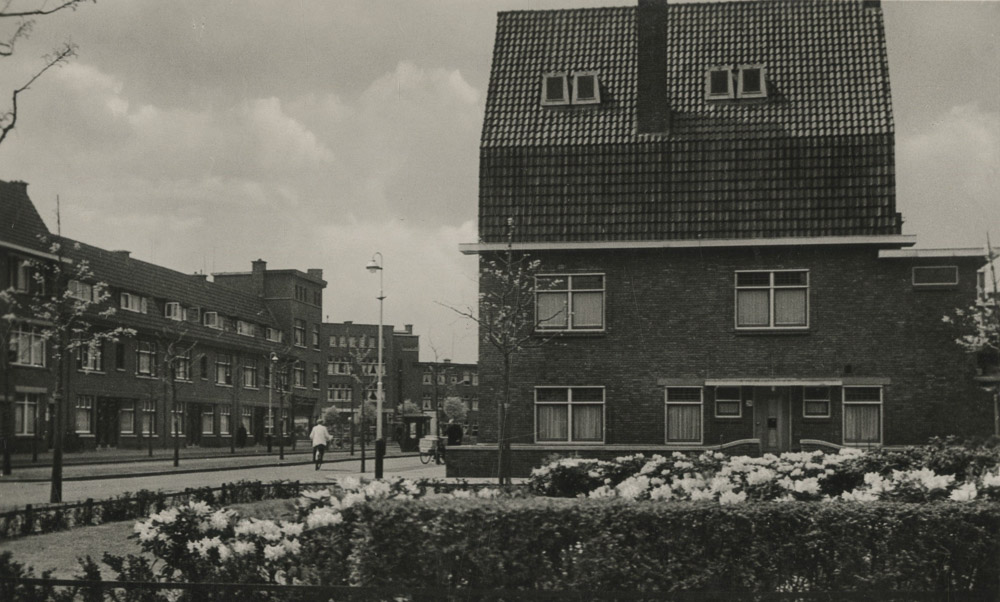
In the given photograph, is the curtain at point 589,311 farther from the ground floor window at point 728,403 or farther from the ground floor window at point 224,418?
the ground floor window at point 224,418

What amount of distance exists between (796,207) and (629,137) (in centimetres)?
496

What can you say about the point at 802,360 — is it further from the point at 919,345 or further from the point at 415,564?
the point at 415,564

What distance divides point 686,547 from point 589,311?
21.5 meters

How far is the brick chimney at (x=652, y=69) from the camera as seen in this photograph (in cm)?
2966

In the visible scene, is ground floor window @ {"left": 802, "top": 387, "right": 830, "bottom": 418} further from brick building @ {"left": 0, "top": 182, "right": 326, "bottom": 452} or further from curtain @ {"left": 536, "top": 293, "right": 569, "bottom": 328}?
brick building @ {"left": 0, "top": 182, "right": 326, "bottom": 452}

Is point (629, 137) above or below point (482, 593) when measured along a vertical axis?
above

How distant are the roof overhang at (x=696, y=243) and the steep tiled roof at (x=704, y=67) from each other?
9.51ft

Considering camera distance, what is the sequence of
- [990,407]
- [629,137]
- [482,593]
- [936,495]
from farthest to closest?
[629,137], [990,407], [936,495], [482,593]

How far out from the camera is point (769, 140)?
28984 millimetres

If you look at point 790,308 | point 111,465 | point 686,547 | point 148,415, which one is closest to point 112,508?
point 686,547

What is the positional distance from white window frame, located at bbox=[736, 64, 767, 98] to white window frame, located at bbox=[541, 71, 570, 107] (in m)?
4.84

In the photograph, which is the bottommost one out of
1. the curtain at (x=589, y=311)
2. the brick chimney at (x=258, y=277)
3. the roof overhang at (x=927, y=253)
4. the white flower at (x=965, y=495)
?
the white flower at (x=965, y=495)

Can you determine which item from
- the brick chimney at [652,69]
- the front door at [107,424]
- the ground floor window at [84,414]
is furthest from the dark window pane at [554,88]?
the front door at [107,424]

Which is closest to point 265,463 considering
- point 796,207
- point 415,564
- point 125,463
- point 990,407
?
point 125,463
